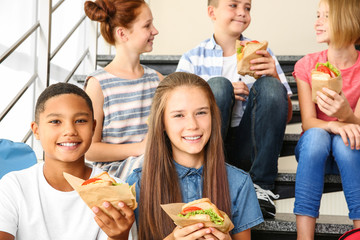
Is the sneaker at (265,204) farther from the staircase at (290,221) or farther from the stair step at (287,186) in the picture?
the stair step at (287,186)

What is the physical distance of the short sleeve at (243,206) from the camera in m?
1.78

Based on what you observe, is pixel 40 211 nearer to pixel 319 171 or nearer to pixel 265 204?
pixel 265 204

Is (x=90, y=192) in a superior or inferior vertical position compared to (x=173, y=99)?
inferior

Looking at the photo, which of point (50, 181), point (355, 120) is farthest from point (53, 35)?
point (355, 120)

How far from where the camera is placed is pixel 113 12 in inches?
97.6

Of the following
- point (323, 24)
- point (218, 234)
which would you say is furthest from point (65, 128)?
point (323, 24)

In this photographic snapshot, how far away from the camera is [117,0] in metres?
A: 2.45

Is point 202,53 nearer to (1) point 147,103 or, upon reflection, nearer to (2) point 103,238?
(1) point 147,103

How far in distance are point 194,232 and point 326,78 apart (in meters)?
0.99

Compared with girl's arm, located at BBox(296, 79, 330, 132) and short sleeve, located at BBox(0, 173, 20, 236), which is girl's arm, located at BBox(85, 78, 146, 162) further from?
girl's arm, located at BBox(296, 79, 330, 132)

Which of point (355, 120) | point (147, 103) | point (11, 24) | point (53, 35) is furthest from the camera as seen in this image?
point (53, 35)

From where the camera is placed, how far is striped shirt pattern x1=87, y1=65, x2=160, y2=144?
231 cm

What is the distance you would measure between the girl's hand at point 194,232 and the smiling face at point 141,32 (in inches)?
48.2

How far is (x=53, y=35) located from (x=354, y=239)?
2582mm
